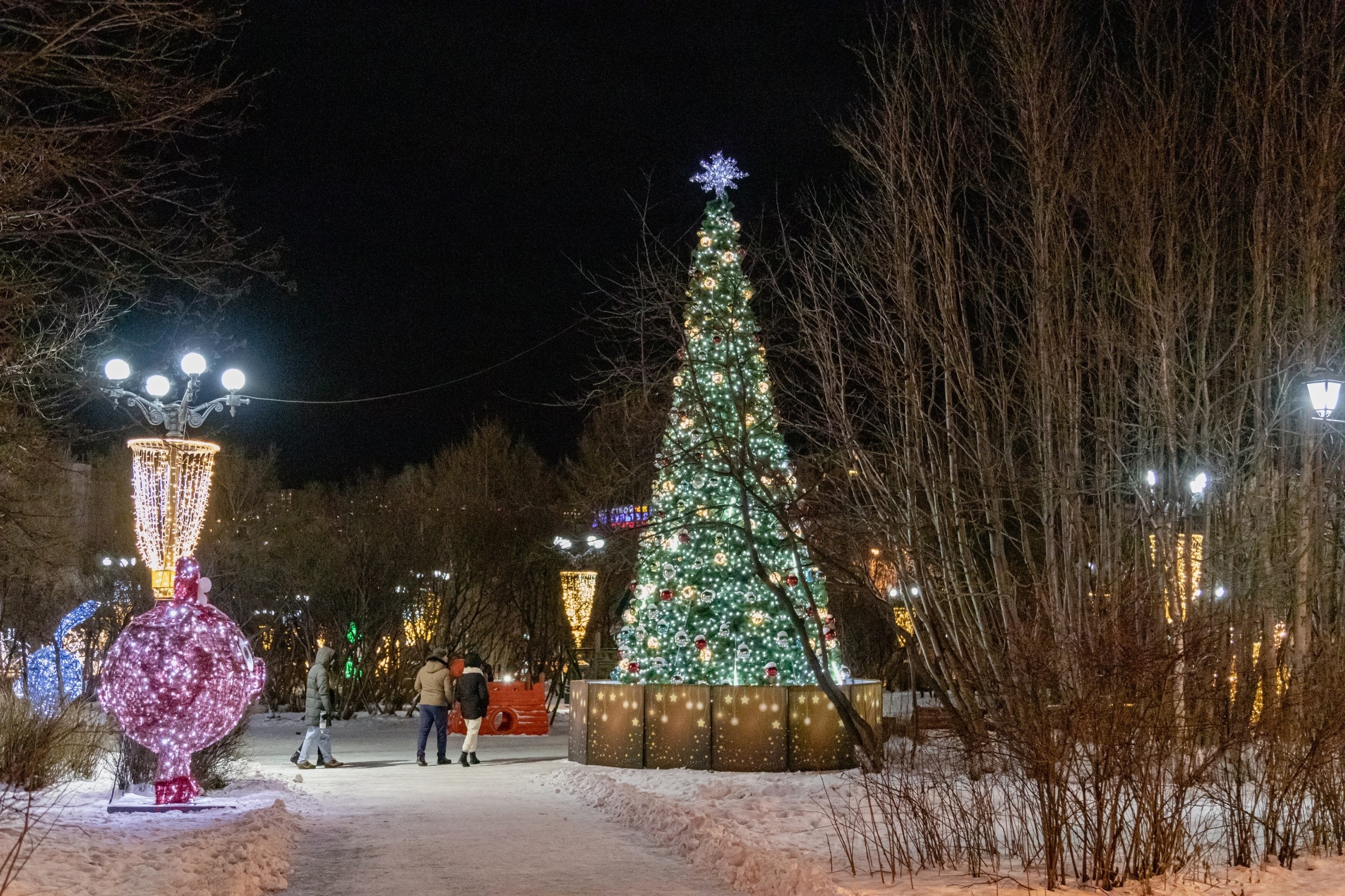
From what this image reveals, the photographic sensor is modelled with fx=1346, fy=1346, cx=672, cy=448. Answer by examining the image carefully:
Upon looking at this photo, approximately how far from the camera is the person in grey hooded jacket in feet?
62.3

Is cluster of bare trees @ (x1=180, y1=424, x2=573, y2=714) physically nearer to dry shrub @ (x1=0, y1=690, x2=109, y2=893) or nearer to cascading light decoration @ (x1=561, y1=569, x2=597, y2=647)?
cascading light decoration @ (x1=561, y1=569, x2=597, y2=647)

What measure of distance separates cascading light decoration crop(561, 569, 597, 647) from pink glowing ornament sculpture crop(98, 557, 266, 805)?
18.5m

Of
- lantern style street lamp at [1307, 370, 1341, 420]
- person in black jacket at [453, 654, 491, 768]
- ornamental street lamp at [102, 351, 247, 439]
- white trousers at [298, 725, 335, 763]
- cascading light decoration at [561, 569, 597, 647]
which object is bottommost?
white trousers at [298, 725, 335, 763]

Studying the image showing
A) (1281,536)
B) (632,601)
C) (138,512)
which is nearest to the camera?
(1281,536)

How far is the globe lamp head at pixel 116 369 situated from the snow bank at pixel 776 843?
23.1 ft

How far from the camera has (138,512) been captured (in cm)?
1767

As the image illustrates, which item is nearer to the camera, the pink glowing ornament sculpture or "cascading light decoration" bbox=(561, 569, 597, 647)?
the pink glowing ornament sculpture

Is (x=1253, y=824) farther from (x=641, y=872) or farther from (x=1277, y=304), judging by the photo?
(x=1277, y=304)

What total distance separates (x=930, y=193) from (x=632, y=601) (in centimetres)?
763

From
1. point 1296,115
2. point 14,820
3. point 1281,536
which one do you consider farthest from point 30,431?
point 1296,115

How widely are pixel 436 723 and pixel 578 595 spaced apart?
11979 mm

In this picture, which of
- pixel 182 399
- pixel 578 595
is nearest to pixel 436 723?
pixel 182 399

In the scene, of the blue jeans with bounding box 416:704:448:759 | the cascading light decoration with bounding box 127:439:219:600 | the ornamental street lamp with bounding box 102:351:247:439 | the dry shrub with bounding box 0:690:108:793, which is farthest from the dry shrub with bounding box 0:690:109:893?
the blue jeans with bounding box 416:704:448:759

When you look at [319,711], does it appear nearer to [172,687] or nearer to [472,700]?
[472,700]
